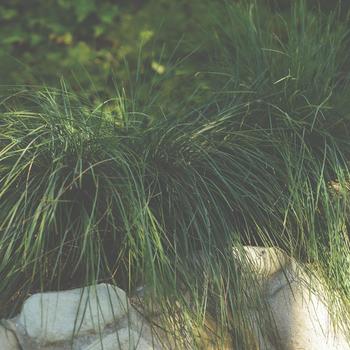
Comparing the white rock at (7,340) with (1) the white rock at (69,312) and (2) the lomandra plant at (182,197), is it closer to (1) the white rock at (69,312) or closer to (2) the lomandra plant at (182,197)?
(1) the white rock at (69,312)

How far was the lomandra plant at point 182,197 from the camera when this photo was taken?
8.63 ft

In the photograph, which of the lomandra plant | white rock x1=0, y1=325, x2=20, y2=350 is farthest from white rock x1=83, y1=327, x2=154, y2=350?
white rock x1=0, y1=325, x2=20, y2=350

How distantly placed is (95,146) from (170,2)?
8.17 feet

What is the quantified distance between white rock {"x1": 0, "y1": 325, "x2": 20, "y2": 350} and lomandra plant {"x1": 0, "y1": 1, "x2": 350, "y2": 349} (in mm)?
154

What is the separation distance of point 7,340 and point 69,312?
0.20 meters

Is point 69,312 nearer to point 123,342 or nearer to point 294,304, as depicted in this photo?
point 123,342

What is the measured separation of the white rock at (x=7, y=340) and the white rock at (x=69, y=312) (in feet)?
0.15

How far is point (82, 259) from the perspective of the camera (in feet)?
8.91

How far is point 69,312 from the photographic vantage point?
100 inches

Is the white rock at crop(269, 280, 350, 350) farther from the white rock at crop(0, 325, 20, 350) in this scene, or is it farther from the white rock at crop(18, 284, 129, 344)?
the white rock at crop(0, 325, 20, 350)

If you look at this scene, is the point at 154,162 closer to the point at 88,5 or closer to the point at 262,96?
the point at 262,96

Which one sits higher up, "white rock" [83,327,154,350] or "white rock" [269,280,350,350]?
"white rock" [83,327,154,350]

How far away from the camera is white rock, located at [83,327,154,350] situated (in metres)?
2.54

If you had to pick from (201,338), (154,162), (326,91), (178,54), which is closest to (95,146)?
(154,162)
